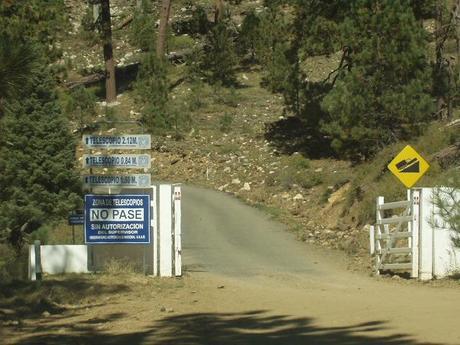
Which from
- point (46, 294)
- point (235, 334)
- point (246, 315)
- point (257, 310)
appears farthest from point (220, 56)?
point (235, 334)

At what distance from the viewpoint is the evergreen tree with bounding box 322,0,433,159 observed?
27.9 metres

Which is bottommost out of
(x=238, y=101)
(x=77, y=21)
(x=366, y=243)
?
(x=366, y=243)

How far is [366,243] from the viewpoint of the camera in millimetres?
22703

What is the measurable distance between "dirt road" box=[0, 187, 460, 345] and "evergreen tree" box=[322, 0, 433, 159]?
29.6ft

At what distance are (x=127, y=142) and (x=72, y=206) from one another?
1088 centimetres

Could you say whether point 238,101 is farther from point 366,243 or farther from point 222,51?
point 366,243

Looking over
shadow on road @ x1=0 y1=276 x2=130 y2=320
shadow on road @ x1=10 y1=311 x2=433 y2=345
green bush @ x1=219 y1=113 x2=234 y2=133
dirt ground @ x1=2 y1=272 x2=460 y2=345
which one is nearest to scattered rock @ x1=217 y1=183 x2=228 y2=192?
green bush @ x1=219 y1=113 x2=234 y2=133

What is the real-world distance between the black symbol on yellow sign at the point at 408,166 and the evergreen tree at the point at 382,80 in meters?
9.00

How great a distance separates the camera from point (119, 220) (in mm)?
16266

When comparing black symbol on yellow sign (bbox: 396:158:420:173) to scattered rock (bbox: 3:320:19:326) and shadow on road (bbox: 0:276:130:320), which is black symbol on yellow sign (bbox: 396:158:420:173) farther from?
scattered rock (bbox: 3:320:19:326)

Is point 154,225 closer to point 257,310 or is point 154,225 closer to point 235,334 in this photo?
point 257,310

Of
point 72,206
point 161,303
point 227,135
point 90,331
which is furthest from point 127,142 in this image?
point 227,135

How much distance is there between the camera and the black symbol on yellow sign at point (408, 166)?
62.6 feet

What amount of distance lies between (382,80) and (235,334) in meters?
20.0
